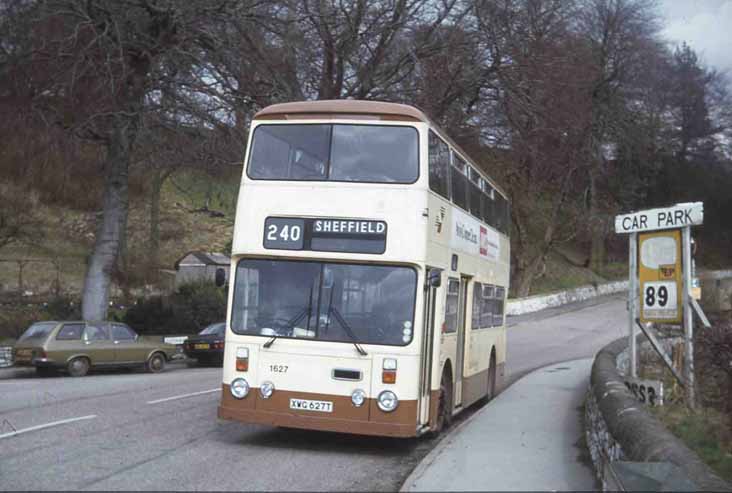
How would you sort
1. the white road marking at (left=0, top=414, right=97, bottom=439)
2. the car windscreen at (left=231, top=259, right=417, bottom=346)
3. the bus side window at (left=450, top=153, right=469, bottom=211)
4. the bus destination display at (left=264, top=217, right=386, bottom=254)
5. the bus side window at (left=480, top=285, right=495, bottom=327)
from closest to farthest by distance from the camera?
1. the car windscreen at (left=231, top=259, right=417, bottom=346)
2. the bus destination display at (left=264, top=217, right=386, bottom=254)
3. the white road marking at (left=0, top=414, right=97, bottom=439)
4. the bus side window at (left=450, top=153, right=469, bottom=211)
5. the bus side window at (left=480, top=285, right=495, bottom=327)

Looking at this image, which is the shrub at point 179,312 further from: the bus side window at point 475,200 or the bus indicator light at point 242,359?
the bus indicator light at point 242,359

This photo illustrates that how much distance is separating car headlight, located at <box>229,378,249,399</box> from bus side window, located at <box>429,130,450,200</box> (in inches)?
133

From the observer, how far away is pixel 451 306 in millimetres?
12516

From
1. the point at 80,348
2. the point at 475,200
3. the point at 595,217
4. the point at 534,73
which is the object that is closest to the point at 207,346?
the point at 80,348

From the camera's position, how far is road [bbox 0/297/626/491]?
349 inches

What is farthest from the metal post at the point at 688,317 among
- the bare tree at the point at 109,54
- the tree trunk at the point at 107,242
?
the tree trunk at the point at 107,242

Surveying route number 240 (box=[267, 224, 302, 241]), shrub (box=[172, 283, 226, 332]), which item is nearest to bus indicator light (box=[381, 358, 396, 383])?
route number 240 (box=[267, 224, 302, 241])

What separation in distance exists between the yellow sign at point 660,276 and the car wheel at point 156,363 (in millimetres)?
15143

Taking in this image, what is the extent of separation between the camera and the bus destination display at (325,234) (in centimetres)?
1070

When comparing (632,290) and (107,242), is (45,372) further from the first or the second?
(632,290)

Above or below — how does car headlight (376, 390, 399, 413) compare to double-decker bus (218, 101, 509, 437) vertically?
below

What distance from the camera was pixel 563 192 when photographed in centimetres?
5003

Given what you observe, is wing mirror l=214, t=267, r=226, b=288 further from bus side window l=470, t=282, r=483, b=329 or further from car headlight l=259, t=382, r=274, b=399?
bus side window l=470, t=282, r=483, b=329

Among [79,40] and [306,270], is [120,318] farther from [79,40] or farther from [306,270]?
[306,270]
